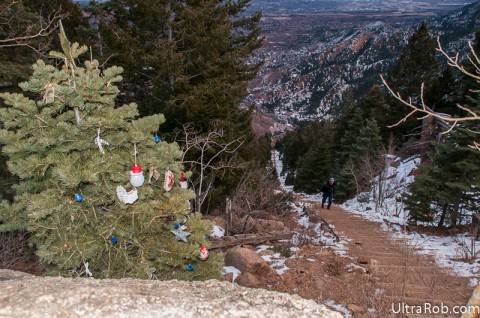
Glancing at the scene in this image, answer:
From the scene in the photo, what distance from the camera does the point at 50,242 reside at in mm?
3902

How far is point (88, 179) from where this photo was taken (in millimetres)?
3676

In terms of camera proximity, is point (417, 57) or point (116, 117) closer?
point (116, 117)

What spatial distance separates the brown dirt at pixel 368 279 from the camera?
256 inches

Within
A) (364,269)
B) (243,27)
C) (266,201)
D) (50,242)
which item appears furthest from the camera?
(243,27)

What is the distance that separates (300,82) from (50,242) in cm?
19526

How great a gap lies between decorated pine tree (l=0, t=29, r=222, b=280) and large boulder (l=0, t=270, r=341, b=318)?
2.73 feet

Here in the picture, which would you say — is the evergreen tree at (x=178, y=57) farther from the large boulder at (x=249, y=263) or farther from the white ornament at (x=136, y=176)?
the white ornament at (x=136, y=176)

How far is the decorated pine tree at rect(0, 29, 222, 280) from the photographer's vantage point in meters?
3.76

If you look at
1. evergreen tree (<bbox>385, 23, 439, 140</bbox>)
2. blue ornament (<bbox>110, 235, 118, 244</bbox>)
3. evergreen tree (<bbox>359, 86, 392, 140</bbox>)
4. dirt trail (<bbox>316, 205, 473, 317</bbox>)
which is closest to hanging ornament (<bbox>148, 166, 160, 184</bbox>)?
blue ornament (<bbox>110, 235, 118, 244</bbox>)

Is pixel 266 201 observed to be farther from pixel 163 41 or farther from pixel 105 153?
pixel 105 153

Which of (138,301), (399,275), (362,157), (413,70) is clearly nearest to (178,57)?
(399,275)

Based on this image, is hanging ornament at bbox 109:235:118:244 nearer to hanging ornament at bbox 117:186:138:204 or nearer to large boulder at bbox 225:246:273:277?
hanging ornament at bbox 117:186:138:204

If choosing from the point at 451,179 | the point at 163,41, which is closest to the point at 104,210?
the point at 163,41

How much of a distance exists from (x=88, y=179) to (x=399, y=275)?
6.91 metres
